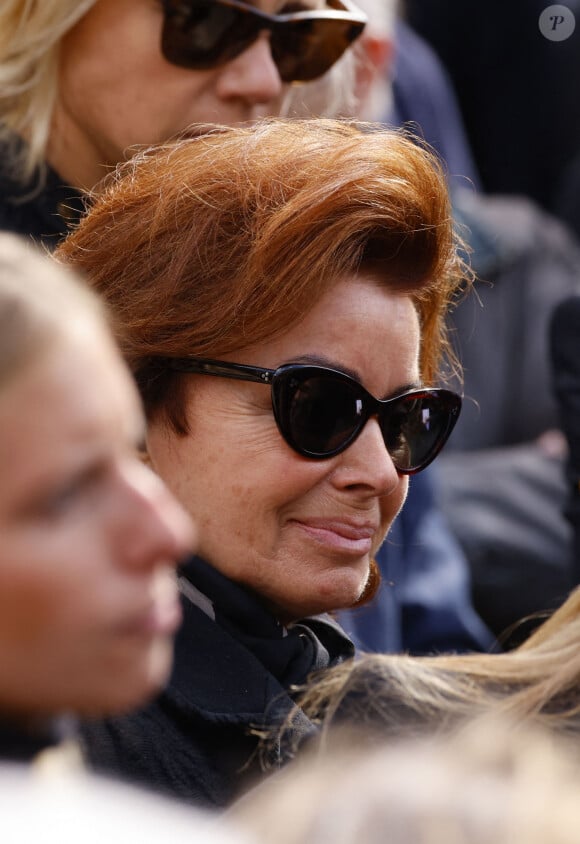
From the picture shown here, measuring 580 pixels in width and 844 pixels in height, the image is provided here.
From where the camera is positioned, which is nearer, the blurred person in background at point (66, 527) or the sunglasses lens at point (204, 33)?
the blurred person in background at point (66, 527)

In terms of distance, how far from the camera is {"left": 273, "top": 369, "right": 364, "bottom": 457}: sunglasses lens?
175 centimetres

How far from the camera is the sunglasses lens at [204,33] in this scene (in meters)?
2.30

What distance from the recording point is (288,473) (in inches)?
70.1

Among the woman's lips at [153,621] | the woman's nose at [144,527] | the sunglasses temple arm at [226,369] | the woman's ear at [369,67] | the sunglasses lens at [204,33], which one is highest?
the woman's nose at [144,527]

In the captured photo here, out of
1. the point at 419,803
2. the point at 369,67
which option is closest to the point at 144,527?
the point at 419,803

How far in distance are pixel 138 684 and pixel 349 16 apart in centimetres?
193

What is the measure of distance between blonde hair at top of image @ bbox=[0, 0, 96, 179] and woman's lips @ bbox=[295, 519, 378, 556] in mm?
996

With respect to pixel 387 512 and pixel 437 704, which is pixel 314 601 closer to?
pixel 387 512

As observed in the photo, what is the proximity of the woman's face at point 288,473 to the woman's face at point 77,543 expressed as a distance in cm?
83

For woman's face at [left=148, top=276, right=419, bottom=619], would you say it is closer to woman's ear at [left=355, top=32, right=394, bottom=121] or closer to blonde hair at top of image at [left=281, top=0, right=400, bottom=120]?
blonde hair at top of image at [left=281, top=0, right=400, bottom=120]

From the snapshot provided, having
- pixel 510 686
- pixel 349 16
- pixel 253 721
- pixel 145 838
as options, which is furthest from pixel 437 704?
pixel 349 16

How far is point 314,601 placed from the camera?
5.98 ft

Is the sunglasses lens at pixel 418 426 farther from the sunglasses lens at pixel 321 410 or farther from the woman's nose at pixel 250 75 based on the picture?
the woman's nose at pixel 250 75

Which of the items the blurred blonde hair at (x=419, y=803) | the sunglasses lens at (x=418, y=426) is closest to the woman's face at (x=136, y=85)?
the sunglasses lens at (x=418, y=426)
